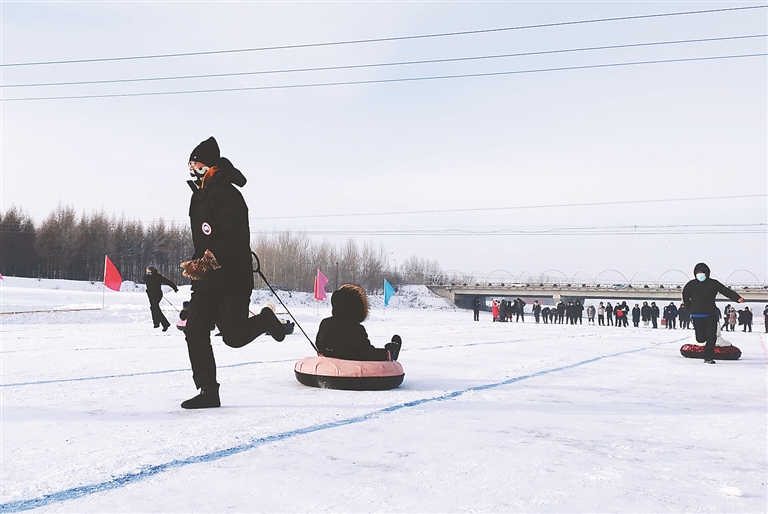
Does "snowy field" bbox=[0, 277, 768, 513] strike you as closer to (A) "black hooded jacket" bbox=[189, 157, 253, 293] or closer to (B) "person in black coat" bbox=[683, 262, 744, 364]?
(A) "black hooded jacket" bbox=[189, 157, 253, 293]

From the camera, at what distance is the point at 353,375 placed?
5871 millimetres

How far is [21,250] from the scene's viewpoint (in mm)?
67688

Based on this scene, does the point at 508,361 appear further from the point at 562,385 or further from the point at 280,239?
the point at 280,239

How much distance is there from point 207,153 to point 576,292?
2905 inches

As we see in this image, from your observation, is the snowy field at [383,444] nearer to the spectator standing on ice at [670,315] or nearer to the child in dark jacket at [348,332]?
the child in dark jacket at [348,332]

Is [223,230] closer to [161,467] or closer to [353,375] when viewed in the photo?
[353,375]

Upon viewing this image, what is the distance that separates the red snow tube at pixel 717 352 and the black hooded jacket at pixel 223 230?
9255 mm

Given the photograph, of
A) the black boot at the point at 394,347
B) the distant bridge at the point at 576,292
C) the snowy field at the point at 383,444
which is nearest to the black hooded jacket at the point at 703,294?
the snowy field at the point at 383,444

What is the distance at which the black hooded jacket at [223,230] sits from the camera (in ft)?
15.5

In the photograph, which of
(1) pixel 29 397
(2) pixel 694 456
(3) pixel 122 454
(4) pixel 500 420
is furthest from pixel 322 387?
(2) pixel 694 456

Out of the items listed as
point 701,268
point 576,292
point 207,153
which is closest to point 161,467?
point 207,153

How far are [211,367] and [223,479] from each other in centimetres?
216

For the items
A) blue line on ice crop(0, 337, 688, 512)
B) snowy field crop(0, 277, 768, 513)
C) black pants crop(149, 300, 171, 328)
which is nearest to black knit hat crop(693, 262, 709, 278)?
snowy field crop(0, 277, 768, 513)

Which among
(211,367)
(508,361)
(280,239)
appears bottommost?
(508,361)
